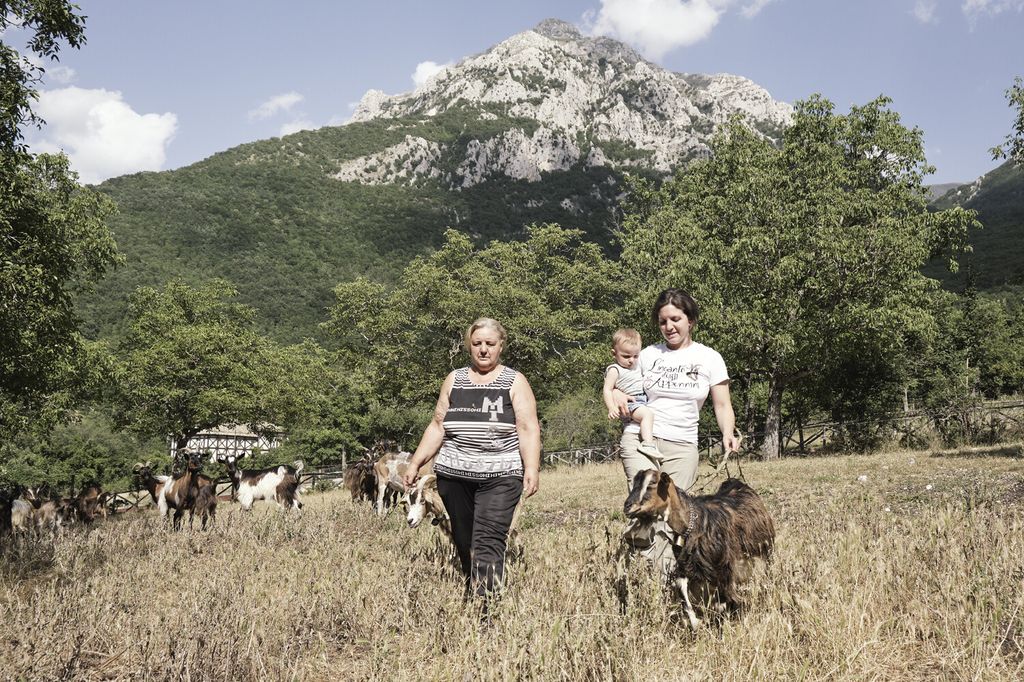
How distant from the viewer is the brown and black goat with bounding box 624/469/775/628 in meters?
3.38

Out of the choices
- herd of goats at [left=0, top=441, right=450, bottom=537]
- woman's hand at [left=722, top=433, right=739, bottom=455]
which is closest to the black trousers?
woman's hand at [left=722, top=433, right=739, bottom=455]

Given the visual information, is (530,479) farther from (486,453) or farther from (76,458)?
(76,458)

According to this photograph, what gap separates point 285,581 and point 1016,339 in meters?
49.7

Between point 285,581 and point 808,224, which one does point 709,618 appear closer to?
point 285,581

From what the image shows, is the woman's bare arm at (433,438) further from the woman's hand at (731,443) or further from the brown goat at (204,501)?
the brown goat at (204,501)

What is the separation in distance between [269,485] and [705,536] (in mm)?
11807

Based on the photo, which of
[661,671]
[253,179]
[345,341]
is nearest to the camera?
[661,671]

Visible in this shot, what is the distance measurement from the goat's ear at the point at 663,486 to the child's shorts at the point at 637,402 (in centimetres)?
109

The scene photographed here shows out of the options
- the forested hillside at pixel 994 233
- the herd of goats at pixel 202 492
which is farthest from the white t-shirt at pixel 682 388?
the forested hillside at pixel 994 233

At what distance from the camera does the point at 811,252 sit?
67.2 feet

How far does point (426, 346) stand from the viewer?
2772 centimetres

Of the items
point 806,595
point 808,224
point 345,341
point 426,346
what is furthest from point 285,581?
point 345,341

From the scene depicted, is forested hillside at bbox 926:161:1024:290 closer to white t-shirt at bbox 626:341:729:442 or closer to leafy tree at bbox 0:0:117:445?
white t-shirt at bbox 626:341:729:442

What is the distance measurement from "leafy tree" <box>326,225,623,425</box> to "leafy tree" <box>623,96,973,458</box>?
16.1 ft
